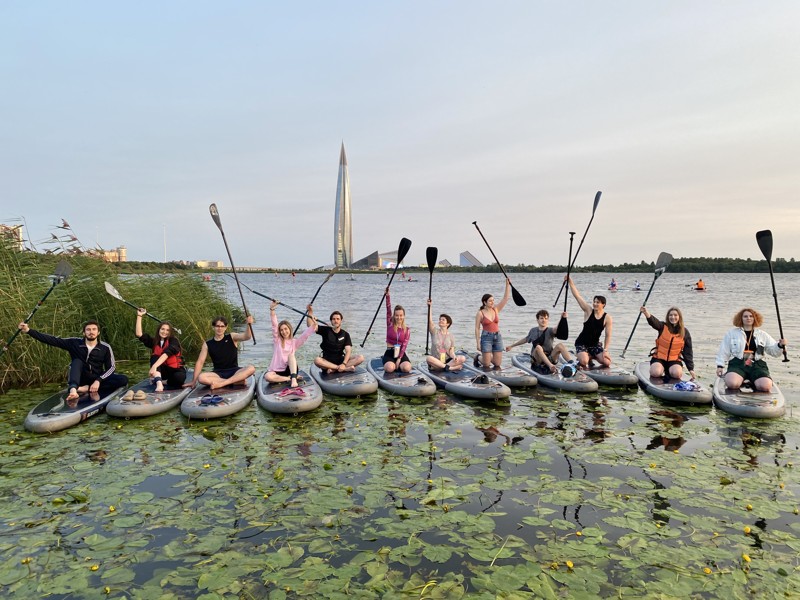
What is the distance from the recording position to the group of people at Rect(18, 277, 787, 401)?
28.3ft

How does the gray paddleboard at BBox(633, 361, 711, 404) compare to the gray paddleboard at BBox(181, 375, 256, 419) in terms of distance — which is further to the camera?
the gray paddleboard at BBox(633, 361, 711, 404)

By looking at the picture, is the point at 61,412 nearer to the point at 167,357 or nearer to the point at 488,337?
the point at 167,357

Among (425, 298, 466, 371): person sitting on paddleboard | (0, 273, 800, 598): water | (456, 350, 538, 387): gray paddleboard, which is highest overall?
(425, 298, 466, 371): person sitting on paddleboard

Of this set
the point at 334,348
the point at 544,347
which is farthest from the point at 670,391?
the point at 334,348

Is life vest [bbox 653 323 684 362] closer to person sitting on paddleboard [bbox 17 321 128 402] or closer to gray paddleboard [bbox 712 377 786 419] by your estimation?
gray paddleboard [bbox 712 377 786 419]

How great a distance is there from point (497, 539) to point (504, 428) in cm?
329

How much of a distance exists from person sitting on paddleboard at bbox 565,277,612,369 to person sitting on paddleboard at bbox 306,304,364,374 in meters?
4.57

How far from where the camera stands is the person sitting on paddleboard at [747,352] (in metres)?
8.80

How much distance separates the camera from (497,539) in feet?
15.1

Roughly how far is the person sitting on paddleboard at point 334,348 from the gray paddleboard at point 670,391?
17.8 feet

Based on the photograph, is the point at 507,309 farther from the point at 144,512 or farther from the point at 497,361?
the point at 144,512

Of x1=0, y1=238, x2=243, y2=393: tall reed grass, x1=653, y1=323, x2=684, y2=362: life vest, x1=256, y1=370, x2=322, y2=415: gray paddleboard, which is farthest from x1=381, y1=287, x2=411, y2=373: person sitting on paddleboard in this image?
x1=0, y1=238, x2=243, y2=393: tall reed grass

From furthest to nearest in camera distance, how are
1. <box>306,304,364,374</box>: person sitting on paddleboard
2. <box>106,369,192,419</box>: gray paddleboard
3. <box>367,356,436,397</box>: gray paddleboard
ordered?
<box>306,304,364,374</box>: person sitting on paddleboard < <box>367,356,436,397</box>: gray paddleboard < <box>106,369,192,419</box>: gray paddleboard

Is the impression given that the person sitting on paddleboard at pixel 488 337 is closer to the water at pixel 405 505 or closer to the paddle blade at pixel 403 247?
the water at pixel 405 505
